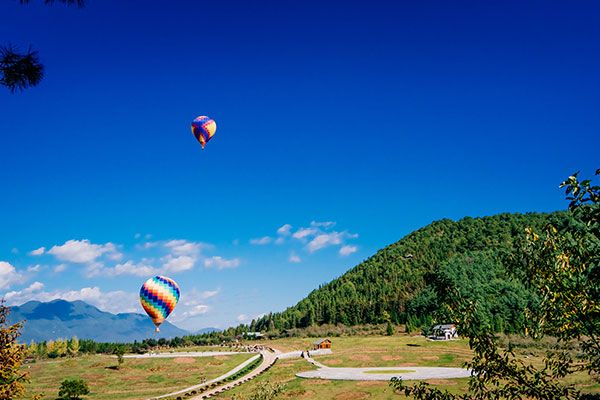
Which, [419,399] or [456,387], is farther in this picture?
[456,387]

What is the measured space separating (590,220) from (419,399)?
14.8ft

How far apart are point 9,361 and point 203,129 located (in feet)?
163

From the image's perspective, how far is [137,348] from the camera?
10462 centimetres

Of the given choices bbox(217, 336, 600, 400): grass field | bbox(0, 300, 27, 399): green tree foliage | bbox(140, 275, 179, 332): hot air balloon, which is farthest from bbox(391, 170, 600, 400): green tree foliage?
bbox(140, 275, 179, 332): hot air balloon

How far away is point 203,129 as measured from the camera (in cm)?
6250

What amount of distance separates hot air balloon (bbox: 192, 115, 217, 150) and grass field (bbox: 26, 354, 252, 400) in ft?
120

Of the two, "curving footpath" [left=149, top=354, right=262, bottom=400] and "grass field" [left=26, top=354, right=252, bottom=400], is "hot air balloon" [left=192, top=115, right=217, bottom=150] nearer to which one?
"curving footpath" [left=149, top=354, right=262, bottom=400]

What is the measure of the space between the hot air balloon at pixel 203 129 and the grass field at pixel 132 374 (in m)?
36.6

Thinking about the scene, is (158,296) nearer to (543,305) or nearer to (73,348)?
(543,305)

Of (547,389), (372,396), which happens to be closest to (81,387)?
(372,396)

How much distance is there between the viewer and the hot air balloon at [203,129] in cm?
6256

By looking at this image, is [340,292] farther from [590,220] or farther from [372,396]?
[590,220]

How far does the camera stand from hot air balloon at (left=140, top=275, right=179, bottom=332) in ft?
209

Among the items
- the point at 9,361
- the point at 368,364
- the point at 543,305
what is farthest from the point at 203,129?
the point at 543,305
